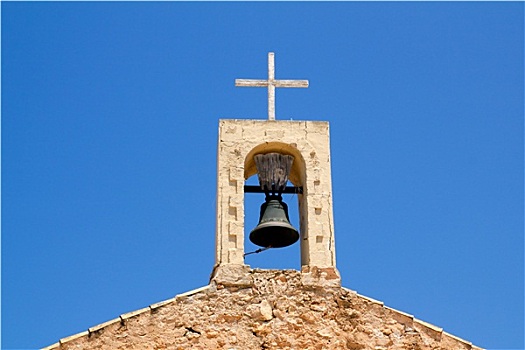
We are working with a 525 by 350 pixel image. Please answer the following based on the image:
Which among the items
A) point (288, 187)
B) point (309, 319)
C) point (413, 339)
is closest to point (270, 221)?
point (288, 187)

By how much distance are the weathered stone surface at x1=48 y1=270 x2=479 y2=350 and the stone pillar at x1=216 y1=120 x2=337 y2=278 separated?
0.40m

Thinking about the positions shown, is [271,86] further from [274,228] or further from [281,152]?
[274,228]

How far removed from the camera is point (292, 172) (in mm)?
10953

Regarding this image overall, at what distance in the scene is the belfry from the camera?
9156mm

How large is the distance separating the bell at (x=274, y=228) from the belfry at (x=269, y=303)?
0.01 meters

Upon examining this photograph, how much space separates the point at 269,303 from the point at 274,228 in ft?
→ 3.92

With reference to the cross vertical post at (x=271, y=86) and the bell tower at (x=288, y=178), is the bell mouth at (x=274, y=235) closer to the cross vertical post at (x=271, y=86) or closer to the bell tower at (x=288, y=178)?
the bell tower at (x=288, y=178)

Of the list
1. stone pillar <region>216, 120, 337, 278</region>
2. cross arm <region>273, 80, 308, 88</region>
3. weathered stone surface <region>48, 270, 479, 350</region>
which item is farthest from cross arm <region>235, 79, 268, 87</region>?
weathered stone surface <region>48, 270, 479, 350</region>

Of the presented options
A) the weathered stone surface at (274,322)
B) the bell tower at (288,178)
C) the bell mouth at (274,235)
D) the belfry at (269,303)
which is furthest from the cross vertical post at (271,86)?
the weathered stone surface at (274,322)

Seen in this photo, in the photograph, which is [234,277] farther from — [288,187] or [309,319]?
[288,187]

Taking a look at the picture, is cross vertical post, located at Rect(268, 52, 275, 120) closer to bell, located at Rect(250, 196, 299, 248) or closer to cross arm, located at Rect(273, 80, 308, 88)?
cross arm, located at Rect(273, 80, 308, 88)

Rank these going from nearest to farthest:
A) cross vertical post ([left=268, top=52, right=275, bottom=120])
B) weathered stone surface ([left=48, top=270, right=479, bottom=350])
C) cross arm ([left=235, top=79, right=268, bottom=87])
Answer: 1. weathered stone surface ([left=48, top=270, right=479, bottom=350])
2. cross vertical post ([left=268, top=52, right=275, bottom=120])
3. cross arm ([left=235, top=79, right=268, bottom=87])

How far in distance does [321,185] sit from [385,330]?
189cm

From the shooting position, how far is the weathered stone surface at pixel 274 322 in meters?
9.13
